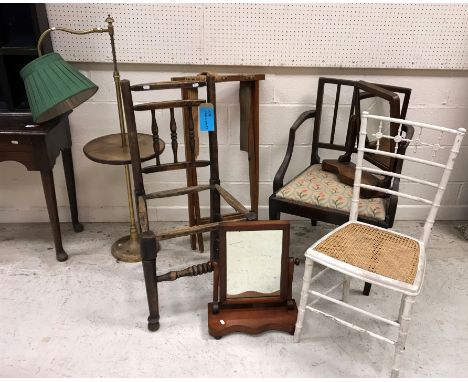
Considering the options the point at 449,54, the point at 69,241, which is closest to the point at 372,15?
the point at 449,54

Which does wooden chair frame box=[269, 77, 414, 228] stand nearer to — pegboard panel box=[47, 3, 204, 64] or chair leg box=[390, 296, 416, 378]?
chair leg box=[390, 296, 416, 378]

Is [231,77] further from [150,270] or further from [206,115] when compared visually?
[150,270]

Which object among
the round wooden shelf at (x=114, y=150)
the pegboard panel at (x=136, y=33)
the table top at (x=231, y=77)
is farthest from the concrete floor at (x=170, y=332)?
the pegboard panel at (x=136, y=33)

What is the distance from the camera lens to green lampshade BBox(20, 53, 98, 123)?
186 cm

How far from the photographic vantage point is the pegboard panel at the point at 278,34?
2215mm

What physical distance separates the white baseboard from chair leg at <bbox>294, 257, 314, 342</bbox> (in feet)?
3.37

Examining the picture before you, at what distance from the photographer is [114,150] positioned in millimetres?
2117

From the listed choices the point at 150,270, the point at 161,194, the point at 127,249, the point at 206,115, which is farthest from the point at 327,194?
the point at 127,249

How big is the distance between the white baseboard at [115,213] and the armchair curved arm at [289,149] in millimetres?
587

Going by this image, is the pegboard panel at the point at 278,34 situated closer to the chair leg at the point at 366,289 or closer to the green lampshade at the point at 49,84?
the green lampshade at the point at 49,84

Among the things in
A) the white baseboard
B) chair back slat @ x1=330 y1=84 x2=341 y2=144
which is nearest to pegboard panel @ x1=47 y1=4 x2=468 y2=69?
chair back slat @ x1=330 y1=84 x2=341 y2=144

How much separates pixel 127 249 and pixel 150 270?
0.73 m

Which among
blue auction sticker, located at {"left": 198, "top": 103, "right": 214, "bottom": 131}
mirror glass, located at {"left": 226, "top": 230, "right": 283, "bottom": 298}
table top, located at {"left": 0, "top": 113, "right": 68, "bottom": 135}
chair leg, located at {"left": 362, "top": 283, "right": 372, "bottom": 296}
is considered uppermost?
blue auction sticker, located at {"left": 198, "top": 103, "right": 214, "bottom": 131}

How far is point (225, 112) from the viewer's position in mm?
2461
